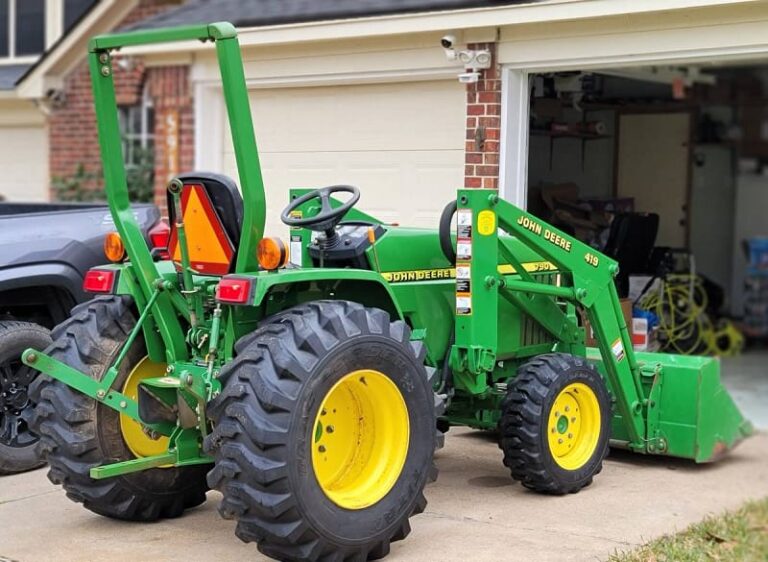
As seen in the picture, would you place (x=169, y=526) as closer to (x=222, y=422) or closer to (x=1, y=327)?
(x=222, y=422)

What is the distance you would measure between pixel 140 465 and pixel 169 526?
72 cm

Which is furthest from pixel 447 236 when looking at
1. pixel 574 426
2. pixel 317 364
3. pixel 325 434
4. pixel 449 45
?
pixel 449 45

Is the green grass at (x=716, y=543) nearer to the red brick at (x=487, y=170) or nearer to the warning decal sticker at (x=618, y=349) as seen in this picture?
the warning decal sticker at (x=618, y=349)

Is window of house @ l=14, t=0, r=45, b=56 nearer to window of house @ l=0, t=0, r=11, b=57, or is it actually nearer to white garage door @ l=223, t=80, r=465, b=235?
window of house @ l=0, t=0, r=11, b=57

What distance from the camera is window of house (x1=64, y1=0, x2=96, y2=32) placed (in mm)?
14094

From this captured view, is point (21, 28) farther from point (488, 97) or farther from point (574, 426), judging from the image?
point (574, 426)

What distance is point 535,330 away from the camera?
22.2 ft

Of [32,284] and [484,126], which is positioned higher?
[484,126]

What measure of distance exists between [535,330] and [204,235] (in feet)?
7.81

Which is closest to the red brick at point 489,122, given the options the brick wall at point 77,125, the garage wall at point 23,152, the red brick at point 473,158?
the red brick at point 473,158

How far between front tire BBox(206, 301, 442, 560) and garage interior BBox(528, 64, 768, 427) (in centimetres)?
404

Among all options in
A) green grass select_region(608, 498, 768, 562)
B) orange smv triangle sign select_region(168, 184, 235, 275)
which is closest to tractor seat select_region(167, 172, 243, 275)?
orange smv triangle sign select_region(168, 184, 235, 275)

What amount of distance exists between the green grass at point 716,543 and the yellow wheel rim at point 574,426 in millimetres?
789

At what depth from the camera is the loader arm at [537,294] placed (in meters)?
5.95
